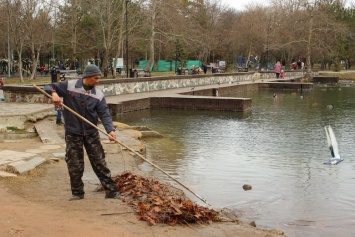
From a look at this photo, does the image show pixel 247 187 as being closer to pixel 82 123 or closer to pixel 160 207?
pixel 160 207

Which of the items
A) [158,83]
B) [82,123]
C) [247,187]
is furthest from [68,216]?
[158,83]

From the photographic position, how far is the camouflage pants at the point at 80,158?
582 centimetres

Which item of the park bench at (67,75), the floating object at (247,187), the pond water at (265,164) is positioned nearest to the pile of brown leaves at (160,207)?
the pond water at (265,164)

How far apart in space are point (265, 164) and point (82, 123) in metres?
5.50

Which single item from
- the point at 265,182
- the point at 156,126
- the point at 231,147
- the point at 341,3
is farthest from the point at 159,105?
the point at 341,3

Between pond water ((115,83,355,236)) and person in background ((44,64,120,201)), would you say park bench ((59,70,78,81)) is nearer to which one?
pond water ((115,83,355,236))

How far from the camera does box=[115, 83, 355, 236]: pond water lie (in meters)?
7.03

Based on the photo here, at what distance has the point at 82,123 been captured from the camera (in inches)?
228

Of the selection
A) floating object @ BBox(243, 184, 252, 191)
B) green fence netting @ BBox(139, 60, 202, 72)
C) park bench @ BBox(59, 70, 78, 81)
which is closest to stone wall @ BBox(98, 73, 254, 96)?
park bench @ BBox(59, 70, 78, 81)

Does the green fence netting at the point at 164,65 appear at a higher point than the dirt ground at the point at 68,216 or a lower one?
higher

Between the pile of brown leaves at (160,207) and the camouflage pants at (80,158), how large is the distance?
13.5 inches

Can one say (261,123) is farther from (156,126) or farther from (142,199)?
(142,199)

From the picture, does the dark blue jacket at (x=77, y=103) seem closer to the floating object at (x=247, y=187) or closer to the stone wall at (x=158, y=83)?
the floating object at (x=247, y=187)

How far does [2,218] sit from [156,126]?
10933mm
